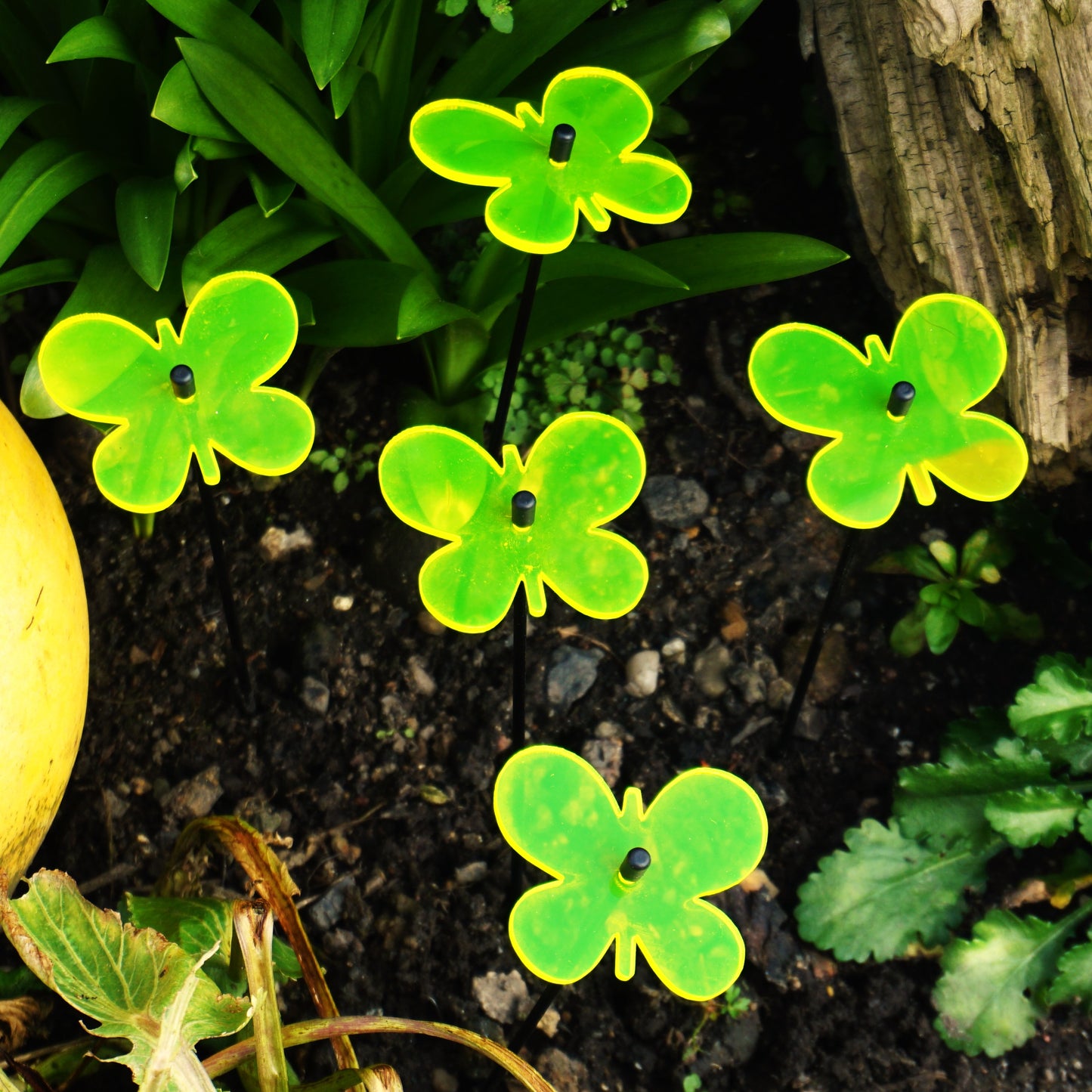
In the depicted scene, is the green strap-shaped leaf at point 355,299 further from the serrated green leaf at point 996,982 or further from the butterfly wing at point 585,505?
the serrated green leaf at point 996,982

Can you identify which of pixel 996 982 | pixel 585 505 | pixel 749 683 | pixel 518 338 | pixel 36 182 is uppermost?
pixel 36 182

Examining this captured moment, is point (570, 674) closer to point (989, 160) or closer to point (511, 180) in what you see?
point (511, 180)

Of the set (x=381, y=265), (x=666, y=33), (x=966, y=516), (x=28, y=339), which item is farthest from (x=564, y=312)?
(x=28, y=339)

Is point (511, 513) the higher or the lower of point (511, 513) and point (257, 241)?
the lower

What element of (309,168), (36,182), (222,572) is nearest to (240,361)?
(222,572)

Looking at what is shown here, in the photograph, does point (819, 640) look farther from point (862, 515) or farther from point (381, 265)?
point (381, 265)

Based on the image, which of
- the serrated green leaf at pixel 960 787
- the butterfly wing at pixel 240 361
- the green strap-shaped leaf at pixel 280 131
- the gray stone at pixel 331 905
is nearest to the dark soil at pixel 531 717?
the gray stone at pixel 331 905
